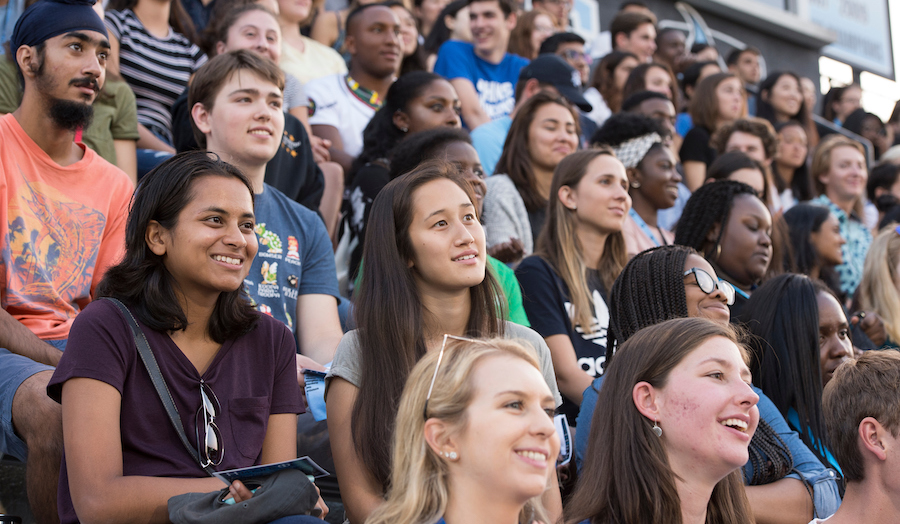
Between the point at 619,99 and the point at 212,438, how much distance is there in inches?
276

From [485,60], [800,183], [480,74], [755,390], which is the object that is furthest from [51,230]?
[800,183]

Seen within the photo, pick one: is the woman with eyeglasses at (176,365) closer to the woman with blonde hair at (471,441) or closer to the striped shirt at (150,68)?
the woman with blonde hair at (471,441)

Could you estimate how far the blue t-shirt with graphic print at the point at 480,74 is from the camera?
310 inches

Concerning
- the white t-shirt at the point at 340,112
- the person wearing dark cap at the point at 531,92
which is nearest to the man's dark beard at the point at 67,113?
the white t-shirt at the point at 340,112

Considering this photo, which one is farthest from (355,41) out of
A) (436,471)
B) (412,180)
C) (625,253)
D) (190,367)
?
(436,471)

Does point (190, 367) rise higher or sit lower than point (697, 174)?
lower

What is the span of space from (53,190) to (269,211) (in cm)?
88

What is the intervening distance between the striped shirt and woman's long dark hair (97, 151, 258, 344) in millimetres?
2708

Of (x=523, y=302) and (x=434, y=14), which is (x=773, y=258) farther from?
(x=434, y=14)

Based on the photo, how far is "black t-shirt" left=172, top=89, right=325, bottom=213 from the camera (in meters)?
4.77

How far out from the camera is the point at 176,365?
2.79 meters

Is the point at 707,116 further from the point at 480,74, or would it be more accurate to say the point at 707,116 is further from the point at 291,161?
the point at 291,161

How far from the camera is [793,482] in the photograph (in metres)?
3.33

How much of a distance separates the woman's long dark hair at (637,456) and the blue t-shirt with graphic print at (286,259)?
5.14ft
